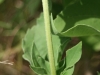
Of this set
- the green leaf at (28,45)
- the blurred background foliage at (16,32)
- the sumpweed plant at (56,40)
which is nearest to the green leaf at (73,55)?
the sumpweed plant at (56,40)

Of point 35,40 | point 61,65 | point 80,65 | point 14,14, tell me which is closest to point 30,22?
point 14,14

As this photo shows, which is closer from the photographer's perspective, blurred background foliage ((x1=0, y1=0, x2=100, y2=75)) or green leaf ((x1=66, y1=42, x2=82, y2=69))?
green leaf ((x1=66, y1=42, x2=82, y2=69))

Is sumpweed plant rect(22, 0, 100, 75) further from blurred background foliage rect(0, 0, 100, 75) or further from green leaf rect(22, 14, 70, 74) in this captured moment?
blurred background foliage rect(0, 0, 100, 75)

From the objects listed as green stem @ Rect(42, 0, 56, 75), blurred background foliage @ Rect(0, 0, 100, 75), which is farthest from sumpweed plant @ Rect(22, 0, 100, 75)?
blurred background foliage @ Rect(0, 0, 100, 75)

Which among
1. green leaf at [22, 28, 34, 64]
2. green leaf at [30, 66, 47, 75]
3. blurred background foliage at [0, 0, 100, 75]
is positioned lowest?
blurred background foliage at [0, 0, 100, 75]

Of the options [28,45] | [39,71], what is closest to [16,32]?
[28,45]

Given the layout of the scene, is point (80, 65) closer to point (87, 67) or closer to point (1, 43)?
point (87, 67)

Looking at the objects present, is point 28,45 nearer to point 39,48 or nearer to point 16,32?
point 39,48

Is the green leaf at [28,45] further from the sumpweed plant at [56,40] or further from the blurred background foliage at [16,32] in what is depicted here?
the blurred background foliage at [16,32]

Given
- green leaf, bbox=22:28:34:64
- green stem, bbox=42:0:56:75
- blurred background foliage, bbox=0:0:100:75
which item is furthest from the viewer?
blurred background foliage, bbox=0:0:100:75
